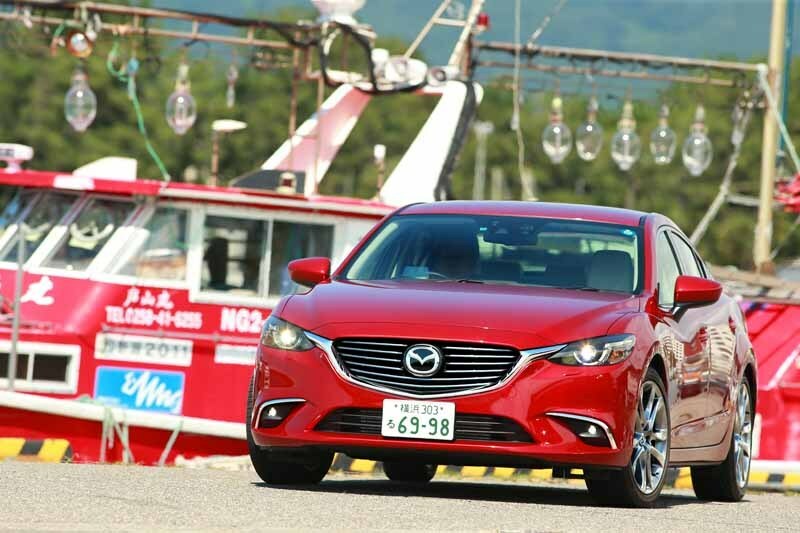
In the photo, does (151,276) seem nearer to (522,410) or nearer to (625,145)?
(625,145)

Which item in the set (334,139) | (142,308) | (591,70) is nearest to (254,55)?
(334,139)

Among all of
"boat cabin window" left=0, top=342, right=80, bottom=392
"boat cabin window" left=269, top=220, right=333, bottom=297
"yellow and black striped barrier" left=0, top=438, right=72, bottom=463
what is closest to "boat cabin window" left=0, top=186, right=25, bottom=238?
"boat cabin window" left=0, top=342, right=80, bottom=392

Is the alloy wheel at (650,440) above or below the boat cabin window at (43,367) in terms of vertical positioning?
above

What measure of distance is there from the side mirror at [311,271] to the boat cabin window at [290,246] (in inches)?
362

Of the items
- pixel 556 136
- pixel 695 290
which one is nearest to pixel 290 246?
pixel 556 136

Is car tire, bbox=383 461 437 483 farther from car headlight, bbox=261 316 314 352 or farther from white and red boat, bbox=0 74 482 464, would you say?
white and red boat, bbox=0 74 482 464

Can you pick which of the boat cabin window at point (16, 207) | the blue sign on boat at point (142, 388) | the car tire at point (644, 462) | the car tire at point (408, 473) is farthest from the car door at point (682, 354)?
the boat cabin window at point (16, 207)

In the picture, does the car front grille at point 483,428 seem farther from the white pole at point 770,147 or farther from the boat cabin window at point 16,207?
the white pole at point 770,147

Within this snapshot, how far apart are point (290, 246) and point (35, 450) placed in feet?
17.5

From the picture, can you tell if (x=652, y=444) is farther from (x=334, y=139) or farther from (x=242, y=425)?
(x=334, y=139)

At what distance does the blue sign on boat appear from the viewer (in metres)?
20.0

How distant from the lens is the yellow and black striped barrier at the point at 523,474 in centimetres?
1628

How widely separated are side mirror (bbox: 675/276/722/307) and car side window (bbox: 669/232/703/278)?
966 mm

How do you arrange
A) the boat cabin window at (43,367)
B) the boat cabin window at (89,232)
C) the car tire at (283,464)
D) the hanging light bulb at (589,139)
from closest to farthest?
the car tire at (283,464) < the boat cabin window at (43,367) < the boat cabin window at (89,232) < the hanging light bulb at (589,139)
